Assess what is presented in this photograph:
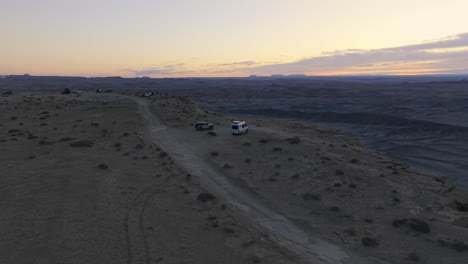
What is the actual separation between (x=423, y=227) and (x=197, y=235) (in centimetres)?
1519

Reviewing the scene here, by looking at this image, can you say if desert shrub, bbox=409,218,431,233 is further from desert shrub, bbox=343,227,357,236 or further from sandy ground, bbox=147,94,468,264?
desert shrub, bbox=343,227,357,236

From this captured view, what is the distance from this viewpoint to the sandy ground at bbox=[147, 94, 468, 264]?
22.6m

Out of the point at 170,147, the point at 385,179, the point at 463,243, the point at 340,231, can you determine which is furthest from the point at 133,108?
the point at 463,243

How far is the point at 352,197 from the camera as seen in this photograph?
100ft

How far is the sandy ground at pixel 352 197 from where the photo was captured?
22.6 m

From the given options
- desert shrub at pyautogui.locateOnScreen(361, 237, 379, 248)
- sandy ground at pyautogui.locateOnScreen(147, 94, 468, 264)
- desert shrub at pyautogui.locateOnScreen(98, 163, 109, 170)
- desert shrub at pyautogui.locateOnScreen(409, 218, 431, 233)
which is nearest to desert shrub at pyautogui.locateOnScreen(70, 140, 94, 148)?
desert shrub at pyautogui.locateOnScreen(98, 163, 109, 170)

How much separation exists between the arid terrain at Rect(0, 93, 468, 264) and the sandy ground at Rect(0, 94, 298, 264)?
4.0 inches

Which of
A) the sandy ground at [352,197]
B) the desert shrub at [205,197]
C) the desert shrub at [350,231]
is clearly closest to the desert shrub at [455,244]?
the sandy ground at [352,197]

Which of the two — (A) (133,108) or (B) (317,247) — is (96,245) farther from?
(A) (133,108)

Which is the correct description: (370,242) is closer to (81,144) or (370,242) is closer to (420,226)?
(420,226)

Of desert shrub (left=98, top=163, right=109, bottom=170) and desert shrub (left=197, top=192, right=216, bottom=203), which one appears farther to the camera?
desert shrub (left=98, top=163, right=109, bottom=170)

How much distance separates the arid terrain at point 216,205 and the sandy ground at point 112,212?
0.33 feet

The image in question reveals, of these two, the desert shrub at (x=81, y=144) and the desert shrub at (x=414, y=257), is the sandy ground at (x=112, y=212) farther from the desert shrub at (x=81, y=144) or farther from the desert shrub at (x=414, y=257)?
the desert shrub at (x=414, y=257)

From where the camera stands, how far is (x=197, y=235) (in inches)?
901
